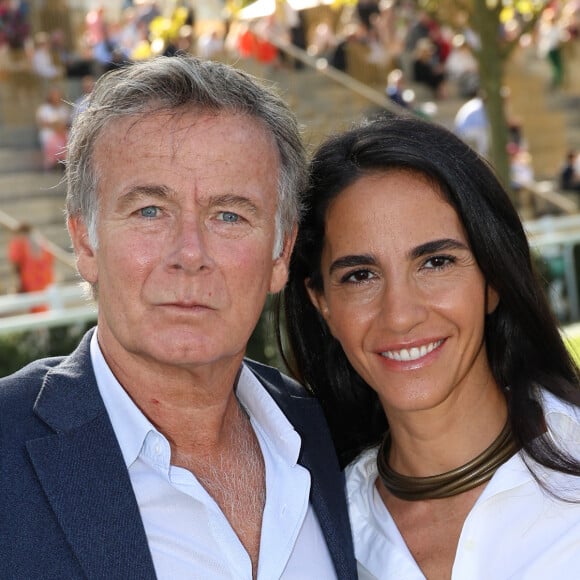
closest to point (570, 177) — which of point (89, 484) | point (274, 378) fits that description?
point (274, 378)

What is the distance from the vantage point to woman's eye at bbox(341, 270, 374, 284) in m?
3.54

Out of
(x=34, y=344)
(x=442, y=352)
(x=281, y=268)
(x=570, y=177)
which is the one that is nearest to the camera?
(x=281, y=268)

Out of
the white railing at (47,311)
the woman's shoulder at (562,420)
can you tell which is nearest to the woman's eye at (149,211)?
the woman's shoulder at (562,420)

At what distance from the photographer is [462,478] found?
11.5 ft

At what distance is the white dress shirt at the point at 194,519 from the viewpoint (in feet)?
9.32

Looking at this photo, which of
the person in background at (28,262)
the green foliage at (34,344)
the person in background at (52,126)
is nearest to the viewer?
the green foliage at (34,344)

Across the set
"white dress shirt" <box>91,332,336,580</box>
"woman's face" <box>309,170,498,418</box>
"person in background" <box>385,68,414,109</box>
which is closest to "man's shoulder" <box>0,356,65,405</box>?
"white dress shirt" <box>91,332,336,580</box>

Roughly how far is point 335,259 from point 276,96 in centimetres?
56

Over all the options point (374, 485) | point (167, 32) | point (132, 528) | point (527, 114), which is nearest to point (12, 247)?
point (167, 32)

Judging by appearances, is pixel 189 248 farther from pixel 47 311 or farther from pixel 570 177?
pixel 570 177

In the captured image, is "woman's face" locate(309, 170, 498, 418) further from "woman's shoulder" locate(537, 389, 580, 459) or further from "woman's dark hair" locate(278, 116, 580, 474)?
"woman's shoulder" locate(537, 389, 580, 459)

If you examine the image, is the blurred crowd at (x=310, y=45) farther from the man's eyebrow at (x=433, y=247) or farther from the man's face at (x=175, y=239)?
the man's face at (x=175, y=239)

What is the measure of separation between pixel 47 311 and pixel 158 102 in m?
7.45

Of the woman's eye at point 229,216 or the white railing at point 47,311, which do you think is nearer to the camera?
the woman's eye at point 229,216
